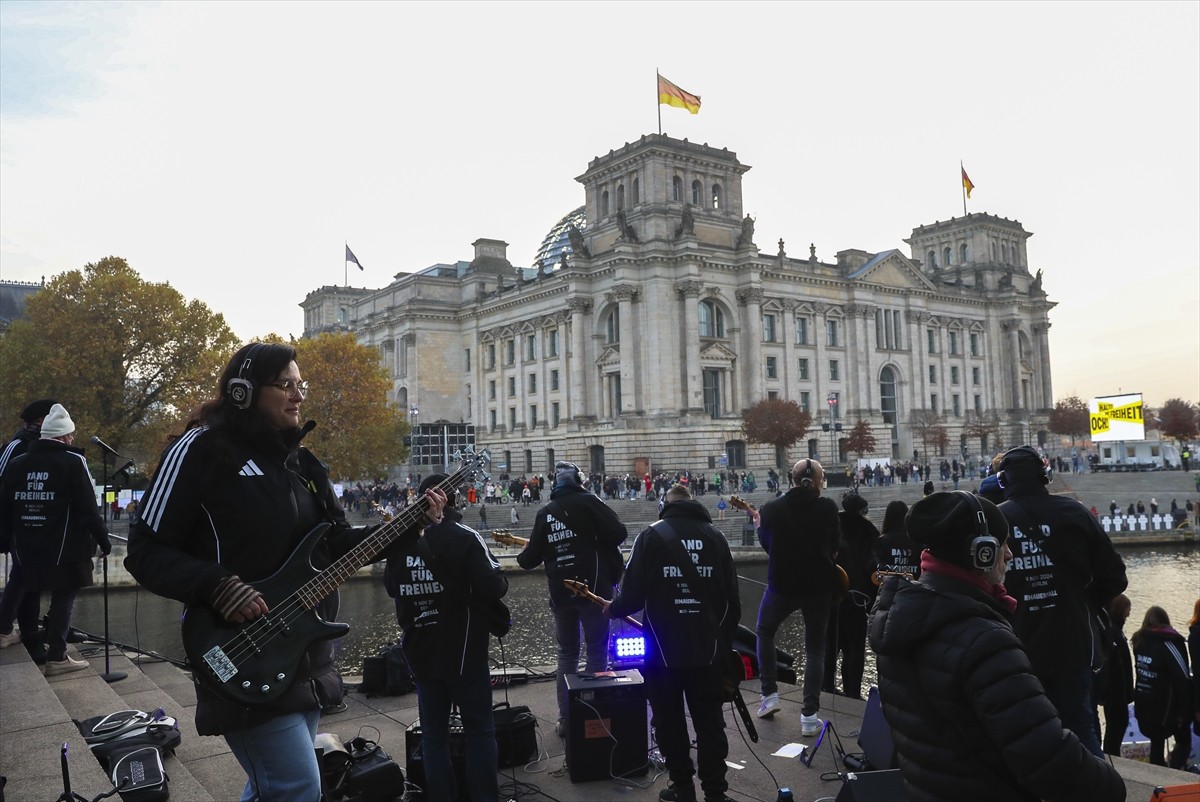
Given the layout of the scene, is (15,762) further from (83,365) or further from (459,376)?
(459,376)

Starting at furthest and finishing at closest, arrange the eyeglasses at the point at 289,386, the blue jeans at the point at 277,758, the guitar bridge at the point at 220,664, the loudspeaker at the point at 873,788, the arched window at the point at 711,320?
the arched window at the point at 711,320 → the loudspeaker at the point at 873,788 → the eyeglasses at the point at 289,386 → the blue jeans at the point at 277,758 → the guitar bridge at the point at 220,664

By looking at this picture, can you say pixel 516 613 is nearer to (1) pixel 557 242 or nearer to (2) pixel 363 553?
(2) pixel 363 553

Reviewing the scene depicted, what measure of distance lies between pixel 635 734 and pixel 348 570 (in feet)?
11.8

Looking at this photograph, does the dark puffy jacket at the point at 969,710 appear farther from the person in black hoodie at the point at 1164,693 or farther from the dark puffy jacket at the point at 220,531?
the person in black hoodie at the point at 1164,693

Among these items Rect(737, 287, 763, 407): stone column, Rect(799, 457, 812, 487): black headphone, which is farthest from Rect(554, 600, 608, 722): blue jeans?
Rect(737, 287, 763, 407): stone column

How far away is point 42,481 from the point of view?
27.1 ft

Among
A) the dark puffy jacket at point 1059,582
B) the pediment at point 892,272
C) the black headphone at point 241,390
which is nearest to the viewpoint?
the black headphone at point 241,390

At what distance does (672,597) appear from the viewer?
20.1ft

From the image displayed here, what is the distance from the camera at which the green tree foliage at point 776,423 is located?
184ft

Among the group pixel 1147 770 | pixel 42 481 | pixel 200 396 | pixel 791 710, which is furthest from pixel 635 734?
pixel 200 396

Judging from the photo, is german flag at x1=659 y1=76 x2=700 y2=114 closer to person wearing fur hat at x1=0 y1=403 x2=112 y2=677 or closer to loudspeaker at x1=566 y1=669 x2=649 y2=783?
person wearing fur hat at x1=0 y1=403 x2=112 y2=677

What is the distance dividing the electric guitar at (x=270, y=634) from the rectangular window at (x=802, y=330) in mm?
65295

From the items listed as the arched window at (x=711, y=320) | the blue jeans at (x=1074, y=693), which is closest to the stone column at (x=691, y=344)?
the arched window at (x=711, y=320)

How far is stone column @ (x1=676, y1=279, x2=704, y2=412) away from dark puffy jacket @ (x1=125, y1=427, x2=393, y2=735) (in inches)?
2182
